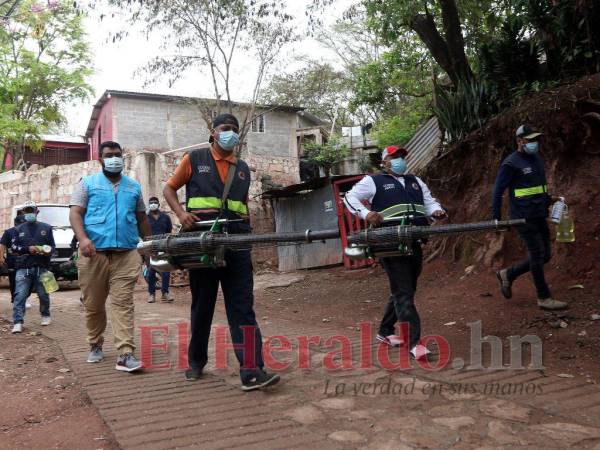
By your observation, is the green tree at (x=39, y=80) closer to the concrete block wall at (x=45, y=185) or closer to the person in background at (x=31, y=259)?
the concrete block wall at (x=45, y=185)

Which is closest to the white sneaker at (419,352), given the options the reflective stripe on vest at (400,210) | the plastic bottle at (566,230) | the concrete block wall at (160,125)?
the reflective stripe on vest at (400,210)

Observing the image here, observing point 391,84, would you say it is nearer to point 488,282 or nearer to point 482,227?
point 488,282

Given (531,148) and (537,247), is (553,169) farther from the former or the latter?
(537,247)

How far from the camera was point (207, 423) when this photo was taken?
11.9ft

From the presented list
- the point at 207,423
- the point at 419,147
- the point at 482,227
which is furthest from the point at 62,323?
the point at 419,147

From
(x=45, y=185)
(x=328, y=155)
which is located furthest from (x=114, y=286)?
(x=328, y=155)

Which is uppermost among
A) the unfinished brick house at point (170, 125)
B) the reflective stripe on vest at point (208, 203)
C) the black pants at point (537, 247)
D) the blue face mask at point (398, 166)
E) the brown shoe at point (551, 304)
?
the unfinished brick house at point (170, 125)

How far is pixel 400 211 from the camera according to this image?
16.7 feet

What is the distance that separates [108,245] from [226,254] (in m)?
1.39

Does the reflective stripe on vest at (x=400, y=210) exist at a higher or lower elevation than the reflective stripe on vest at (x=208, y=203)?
lower

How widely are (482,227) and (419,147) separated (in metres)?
9.97

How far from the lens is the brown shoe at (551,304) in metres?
6.18

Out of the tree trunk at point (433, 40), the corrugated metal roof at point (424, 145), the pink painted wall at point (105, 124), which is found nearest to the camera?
the tree trunk at point (433, 40)

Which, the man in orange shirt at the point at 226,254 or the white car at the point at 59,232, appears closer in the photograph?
the man in orange shirt at the point at 226,254
